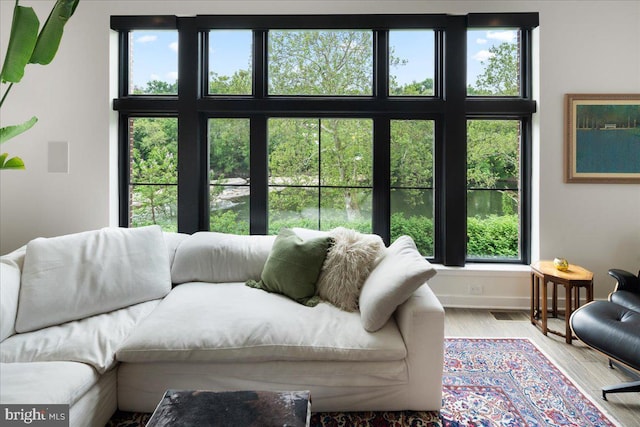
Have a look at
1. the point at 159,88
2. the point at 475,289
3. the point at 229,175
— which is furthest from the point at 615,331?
the point at 159,88

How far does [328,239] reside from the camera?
8.07ft

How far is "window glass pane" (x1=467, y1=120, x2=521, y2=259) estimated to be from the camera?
3.50 metres

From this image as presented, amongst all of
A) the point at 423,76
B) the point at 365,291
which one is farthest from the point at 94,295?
the point at 423,76

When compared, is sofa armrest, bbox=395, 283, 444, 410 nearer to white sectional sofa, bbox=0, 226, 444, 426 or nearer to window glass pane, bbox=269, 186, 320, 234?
white sectional sofa, bbox=0, 226, 444, 426

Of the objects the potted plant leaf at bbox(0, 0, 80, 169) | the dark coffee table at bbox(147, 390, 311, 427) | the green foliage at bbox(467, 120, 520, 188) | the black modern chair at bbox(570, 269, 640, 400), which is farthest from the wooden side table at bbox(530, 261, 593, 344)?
the potted plant leaf at bbox(0, 0, 80, 169)

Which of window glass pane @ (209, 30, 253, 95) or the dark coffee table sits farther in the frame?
window glass pane @ (209, 30, 253, 95)

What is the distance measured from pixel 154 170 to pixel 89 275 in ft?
5.37

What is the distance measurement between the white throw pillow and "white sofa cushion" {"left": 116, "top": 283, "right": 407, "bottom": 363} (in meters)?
0.08

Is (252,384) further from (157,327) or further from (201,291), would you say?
(201,291)

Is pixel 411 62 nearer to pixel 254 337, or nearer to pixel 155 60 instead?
pixel 155 60

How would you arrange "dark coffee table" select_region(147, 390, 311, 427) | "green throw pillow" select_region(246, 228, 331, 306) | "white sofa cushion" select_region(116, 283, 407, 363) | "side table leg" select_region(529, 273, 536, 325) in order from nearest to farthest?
"dark coffee table" select_region(147, 390, 311, 427) < "white sofa cushion" select_region(116, 283, 407, 363) < "green throw pillow" select_region(246, 228, 331, 306) < "side table leg" select_region(529, 273, 536, 325)

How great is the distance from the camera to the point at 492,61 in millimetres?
3475

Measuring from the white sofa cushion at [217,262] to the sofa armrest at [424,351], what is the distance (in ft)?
4.15

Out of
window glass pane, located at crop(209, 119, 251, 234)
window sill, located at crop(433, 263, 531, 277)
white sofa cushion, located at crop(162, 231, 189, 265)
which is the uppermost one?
window glass pane, located at crop(209, 119, 251, 234)
